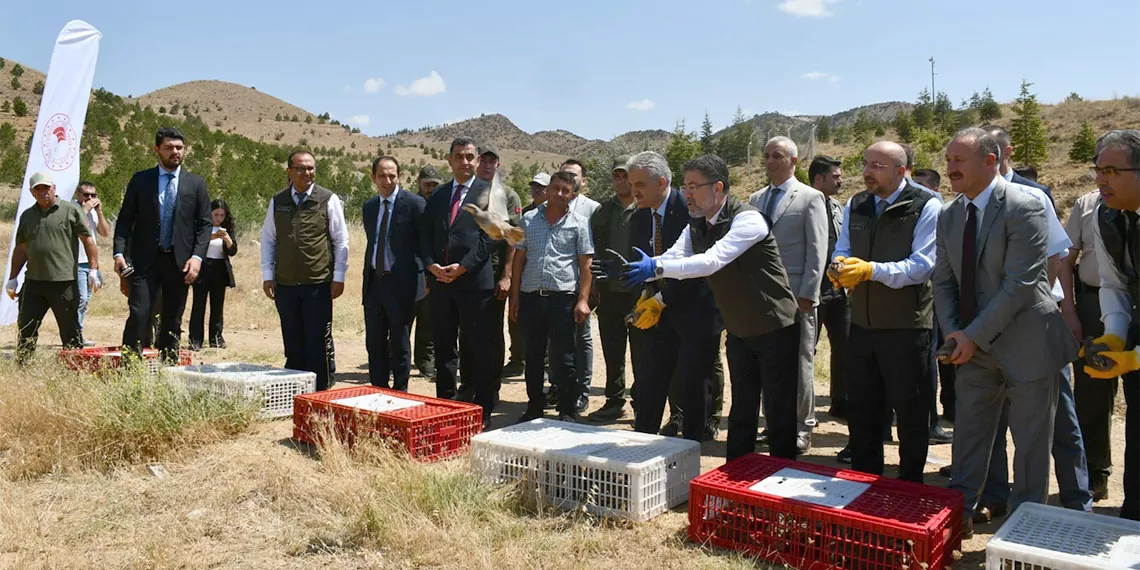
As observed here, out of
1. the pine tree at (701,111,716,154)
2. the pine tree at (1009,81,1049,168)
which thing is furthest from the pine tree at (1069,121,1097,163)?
the pine tree at (701,111,716,154)

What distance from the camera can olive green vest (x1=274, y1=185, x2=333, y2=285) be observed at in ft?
21.1

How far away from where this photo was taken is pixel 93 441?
4789mm

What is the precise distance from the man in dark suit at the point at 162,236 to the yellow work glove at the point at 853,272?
4900 millimetres

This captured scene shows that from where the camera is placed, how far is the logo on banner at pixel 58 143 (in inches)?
348

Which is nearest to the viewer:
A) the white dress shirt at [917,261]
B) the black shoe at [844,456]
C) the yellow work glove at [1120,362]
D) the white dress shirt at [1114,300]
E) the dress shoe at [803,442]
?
the yellow work glove at [1120,362]

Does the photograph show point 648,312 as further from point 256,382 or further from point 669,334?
point 256,382

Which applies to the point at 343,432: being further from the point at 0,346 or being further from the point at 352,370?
the point at 0,346

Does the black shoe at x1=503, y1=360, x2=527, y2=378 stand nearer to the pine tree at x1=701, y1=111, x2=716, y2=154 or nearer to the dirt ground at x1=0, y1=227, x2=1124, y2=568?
the dirt ground at x1=0, y1=227, x2=1124, y2=568

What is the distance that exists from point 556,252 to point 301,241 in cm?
210

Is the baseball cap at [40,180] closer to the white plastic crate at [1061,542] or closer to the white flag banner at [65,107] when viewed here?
the white flag banner at [65,107]

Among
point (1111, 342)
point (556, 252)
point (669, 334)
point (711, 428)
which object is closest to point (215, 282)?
point (556, 252)

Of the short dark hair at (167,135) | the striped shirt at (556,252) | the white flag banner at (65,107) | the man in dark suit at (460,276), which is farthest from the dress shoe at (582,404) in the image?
the white flag banner at (65,107)

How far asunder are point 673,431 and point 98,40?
7655mm

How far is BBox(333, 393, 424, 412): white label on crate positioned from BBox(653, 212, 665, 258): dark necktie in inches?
71.2
